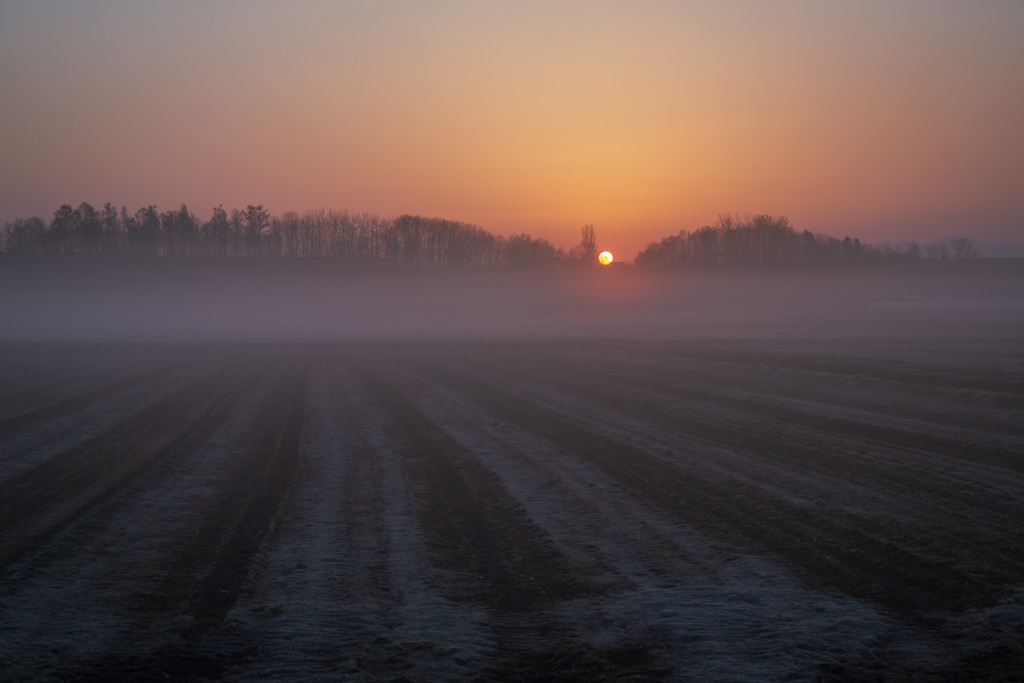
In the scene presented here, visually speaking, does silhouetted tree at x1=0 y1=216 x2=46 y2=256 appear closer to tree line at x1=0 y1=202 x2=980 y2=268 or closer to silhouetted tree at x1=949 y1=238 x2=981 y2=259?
tree line at x1=0 y1=202 x2=980 y2=268

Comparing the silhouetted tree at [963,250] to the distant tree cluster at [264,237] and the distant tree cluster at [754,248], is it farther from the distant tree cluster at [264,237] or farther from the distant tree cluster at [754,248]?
the distant tree cluster at [264,237]

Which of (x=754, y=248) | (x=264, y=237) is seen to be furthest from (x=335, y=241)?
(x=754, y=248)

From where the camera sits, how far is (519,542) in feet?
21.8

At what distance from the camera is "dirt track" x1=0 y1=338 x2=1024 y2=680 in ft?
14.8

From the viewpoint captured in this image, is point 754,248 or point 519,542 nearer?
point 519,542

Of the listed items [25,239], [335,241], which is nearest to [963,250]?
[335,241]

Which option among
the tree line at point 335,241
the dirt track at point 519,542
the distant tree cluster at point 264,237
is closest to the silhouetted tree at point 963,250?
the tree line at point 335,241

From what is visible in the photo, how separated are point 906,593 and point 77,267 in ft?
502

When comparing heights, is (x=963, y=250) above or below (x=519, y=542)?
above

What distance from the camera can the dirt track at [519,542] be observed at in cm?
450

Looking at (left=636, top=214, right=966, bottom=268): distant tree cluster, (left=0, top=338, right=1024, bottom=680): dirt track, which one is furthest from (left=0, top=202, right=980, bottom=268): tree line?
(left=0, top=338, right=1024, bottom=680): dirt track

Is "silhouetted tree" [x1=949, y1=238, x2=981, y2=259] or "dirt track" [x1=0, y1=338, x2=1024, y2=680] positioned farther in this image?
"silhouetted tree" [x1=949, y1=238, x2=981, y2=259]

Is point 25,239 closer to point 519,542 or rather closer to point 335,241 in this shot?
point 335,241

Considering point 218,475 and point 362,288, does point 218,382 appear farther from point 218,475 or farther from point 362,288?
point 362,288
